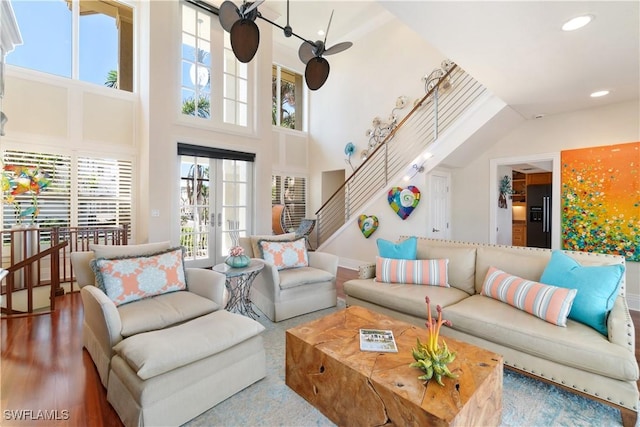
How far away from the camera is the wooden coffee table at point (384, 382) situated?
1359 millimetres

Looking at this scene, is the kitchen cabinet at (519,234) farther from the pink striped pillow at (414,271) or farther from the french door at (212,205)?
the french door at (212,205)

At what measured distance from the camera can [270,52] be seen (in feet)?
19.7

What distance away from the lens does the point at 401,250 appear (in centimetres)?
331

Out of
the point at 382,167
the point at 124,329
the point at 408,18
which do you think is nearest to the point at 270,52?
the point at 382,167

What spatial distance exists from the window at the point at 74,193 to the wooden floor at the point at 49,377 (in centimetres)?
196

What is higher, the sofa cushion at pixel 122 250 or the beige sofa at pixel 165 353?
the sofa cushion at pixel 122 250

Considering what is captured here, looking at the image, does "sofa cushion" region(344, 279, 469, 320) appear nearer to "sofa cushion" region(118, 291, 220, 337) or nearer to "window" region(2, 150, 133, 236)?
"sofa cushion" region(118, 291, 220, 337)

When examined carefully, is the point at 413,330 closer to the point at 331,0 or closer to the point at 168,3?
the point at 168,3

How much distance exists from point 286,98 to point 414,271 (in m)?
6.56

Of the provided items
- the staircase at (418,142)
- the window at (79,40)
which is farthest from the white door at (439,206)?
the window at (79,40)

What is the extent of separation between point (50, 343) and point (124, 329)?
1382 mm

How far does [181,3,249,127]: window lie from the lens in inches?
205

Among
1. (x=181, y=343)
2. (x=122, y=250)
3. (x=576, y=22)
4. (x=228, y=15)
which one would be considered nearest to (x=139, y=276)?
(x=122, y=250)

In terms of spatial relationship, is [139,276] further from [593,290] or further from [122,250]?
[593,290]
